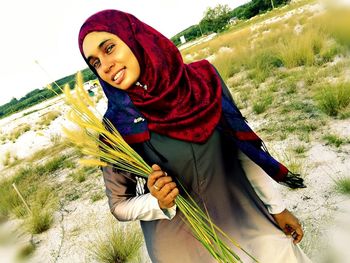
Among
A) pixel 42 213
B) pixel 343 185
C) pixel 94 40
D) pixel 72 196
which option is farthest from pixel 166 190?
pixel 72 196

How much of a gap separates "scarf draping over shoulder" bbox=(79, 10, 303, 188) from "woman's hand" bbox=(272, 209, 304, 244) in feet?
0.69

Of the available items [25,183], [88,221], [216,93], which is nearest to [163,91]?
[216,93]

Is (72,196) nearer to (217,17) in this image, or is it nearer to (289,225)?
(289,225)

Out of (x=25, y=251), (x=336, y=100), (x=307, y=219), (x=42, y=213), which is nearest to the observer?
(x=307, y=219)

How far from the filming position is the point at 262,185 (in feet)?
4.41

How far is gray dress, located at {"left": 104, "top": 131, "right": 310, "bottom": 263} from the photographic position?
3.96ft

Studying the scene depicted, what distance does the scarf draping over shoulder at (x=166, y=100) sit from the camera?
1205 millimetres

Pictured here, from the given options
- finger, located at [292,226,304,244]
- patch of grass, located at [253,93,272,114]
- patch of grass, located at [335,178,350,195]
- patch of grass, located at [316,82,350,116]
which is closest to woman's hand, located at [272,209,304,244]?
finger, located at [292,226,304,244]

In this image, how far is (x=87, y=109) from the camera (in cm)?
90

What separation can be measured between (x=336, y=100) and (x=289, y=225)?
270 centimetres

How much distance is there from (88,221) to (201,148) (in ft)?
9.02

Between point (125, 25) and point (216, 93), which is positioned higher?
point (125, 25)

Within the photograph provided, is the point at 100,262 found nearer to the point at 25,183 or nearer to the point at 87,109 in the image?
the point at 87,109

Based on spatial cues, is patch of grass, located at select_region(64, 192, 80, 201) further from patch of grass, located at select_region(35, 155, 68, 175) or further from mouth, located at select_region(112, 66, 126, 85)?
mouth, located at select_region(112, 66, 126, 85)
